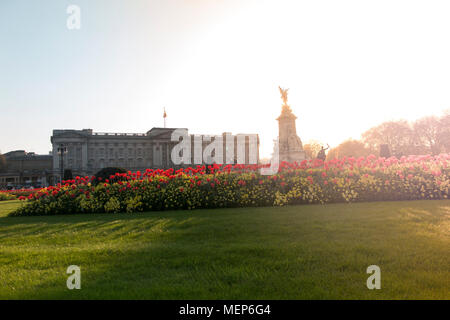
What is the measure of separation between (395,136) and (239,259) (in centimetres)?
7381

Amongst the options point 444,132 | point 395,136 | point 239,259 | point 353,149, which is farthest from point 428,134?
point 239,259

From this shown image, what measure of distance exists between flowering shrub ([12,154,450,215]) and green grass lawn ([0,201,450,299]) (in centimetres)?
317

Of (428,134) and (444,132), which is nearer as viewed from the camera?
(444,132)

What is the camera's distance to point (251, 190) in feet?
35.4

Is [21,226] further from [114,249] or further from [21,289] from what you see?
[21,289]

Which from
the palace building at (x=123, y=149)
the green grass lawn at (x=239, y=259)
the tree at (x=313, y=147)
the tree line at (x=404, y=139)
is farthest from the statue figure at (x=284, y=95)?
the palace building at (x=123, y=149)

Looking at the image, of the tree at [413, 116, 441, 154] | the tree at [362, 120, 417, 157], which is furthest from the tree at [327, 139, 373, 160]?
the tree at [413, 116, 441, 154]

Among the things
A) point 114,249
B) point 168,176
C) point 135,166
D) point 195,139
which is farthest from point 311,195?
point 135,166

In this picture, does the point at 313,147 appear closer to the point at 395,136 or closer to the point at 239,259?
the point at 395,136

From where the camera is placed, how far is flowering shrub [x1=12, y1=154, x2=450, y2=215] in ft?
34.1

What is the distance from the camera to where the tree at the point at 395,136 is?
209ft

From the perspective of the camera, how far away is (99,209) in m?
10.7

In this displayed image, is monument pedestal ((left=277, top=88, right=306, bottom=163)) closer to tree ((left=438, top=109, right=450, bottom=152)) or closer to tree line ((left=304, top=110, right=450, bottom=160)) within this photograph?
tree line ((left=304, top=110, right=450, bottom=160))

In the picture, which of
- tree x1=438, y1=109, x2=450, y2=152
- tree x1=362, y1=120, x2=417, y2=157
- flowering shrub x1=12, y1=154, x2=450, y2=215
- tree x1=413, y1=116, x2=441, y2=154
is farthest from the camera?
tree x1=362, y1=120, x2=417, y2=157
